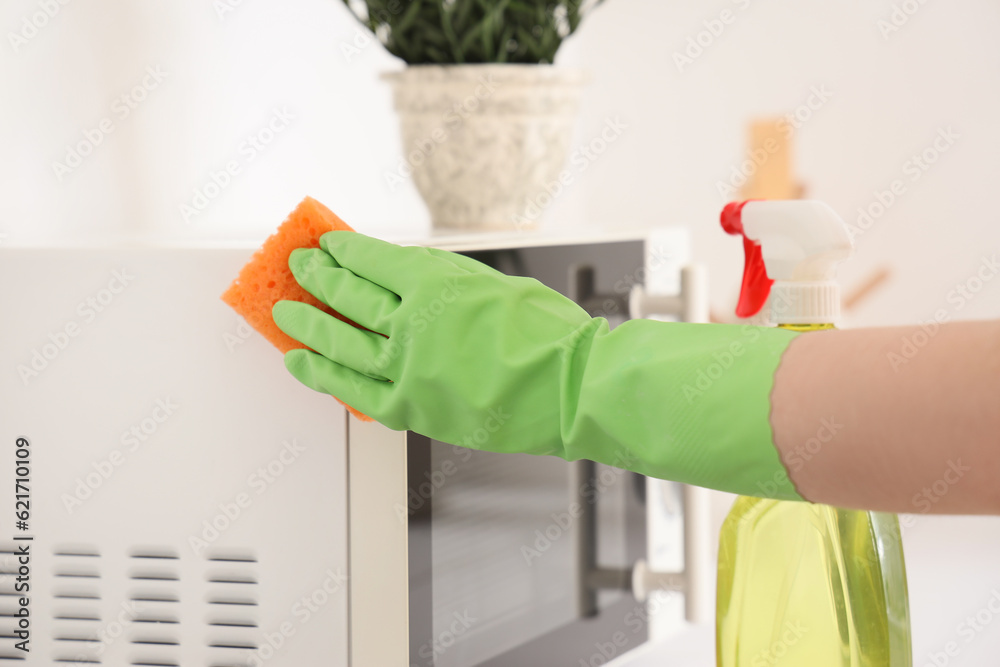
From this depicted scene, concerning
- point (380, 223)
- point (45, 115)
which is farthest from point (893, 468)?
point (380, 223)

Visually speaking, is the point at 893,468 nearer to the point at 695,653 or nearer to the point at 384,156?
the point at 695,653

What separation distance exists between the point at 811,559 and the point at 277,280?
1.22 feet

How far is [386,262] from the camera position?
0.51m

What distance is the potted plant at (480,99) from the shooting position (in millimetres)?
807

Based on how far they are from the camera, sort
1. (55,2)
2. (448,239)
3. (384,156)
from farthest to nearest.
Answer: (384,156)
(55,2)
(448,239)

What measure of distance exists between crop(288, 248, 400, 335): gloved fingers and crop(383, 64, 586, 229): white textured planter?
32cm

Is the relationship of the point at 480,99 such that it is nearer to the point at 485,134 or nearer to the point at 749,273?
the point at 485,134

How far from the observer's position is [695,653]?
90 centimetres

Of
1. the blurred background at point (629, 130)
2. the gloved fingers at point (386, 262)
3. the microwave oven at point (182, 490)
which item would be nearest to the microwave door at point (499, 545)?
the microwave oven at point (182, 490)

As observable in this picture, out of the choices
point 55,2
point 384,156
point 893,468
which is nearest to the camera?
point 893,468

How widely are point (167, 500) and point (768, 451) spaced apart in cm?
38

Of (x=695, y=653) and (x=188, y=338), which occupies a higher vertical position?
(x=188, y=338)

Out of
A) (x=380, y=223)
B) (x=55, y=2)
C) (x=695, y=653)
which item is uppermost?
(x=55, y=2)

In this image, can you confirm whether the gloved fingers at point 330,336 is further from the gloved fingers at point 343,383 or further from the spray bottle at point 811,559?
the spray bottle at point 811,559
